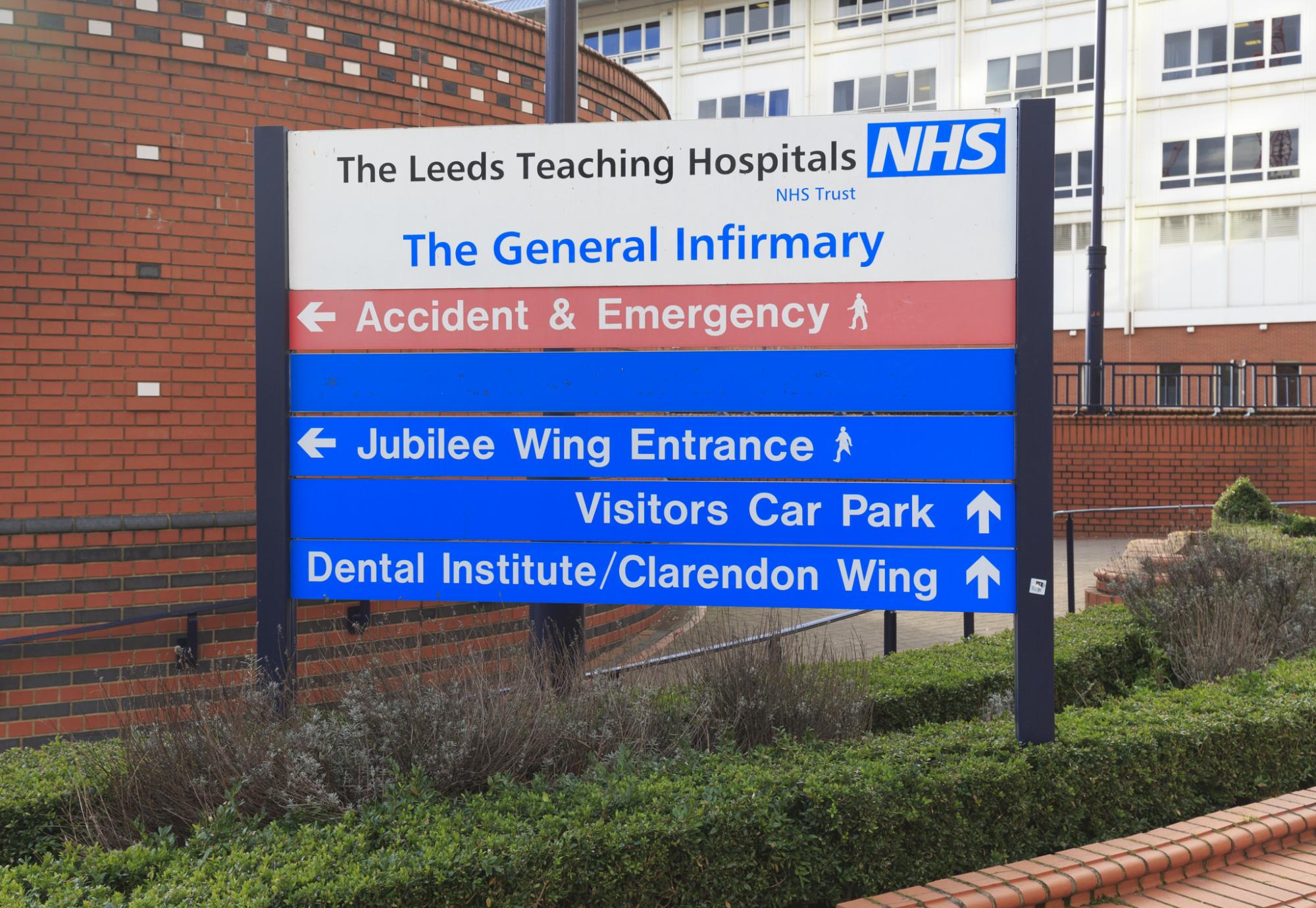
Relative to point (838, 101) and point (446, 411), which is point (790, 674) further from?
point (838, 101)

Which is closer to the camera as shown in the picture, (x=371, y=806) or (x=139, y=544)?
(x=371, y=806)

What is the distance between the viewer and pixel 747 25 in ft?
117

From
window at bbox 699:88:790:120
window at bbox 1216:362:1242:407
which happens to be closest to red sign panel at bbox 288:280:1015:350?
window at bbox 1216:362:1242:407

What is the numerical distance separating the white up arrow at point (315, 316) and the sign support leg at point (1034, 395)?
2.55m

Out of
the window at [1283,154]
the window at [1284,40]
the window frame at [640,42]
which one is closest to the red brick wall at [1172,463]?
the window at [1283,154]

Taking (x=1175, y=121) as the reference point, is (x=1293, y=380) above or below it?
below

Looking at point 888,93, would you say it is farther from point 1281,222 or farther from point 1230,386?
point 1230,386

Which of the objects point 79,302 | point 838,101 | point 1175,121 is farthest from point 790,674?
point 838,101

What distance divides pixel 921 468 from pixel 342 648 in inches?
111

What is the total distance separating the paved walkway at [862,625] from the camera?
16.1 feet

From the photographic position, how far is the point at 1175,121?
1164 inches

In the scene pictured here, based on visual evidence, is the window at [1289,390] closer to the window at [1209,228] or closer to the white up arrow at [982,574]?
the window at [1209,228]

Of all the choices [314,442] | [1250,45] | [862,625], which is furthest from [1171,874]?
[1250,45]

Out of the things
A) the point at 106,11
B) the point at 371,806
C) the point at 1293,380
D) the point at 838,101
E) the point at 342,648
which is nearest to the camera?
the point at 371,806
